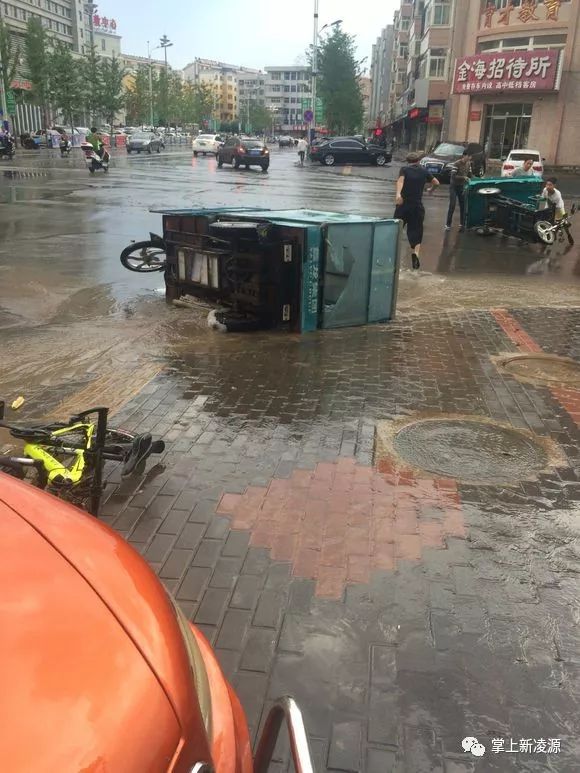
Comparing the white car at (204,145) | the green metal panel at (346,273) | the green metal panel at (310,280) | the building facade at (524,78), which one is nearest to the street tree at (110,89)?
the white car at (204,145)

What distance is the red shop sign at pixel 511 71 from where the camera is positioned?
121 feet

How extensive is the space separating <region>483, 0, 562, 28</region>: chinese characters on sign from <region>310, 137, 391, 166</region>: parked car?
32.3 ft

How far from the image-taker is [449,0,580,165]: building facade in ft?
122

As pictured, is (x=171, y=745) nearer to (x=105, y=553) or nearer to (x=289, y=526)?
(x=105, y=553)

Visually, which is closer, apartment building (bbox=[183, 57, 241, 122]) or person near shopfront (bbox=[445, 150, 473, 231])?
person near shopfront (bbox=[445, 150, 473, 231])

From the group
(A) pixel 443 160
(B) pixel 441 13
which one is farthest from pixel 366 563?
(B) pixel 441 13

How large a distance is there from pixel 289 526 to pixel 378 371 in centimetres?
288

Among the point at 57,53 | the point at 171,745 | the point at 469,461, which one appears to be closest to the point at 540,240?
the point at 469,461

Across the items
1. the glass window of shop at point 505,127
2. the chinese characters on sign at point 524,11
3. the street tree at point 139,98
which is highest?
the chinese characters on sign at point 524,11

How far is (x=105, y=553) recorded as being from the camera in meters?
1.90

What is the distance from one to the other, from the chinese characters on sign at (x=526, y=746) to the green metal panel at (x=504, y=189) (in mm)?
13965

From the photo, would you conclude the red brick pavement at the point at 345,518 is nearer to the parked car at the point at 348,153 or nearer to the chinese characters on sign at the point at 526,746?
the chinese characters on sign at the point at 526,746

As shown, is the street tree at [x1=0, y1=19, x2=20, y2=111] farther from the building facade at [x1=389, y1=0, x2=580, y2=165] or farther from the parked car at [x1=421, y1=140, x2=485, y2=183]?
the parked car at [x1=421, y1=140, x2=485, y2=183]

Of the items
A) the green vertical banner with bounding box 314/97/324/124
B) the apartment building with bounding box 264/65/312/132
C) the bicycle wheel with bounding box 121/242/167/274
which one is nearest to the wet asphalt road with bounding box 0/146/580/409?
the bicycle wheel with bounding box 121/242/167/274
